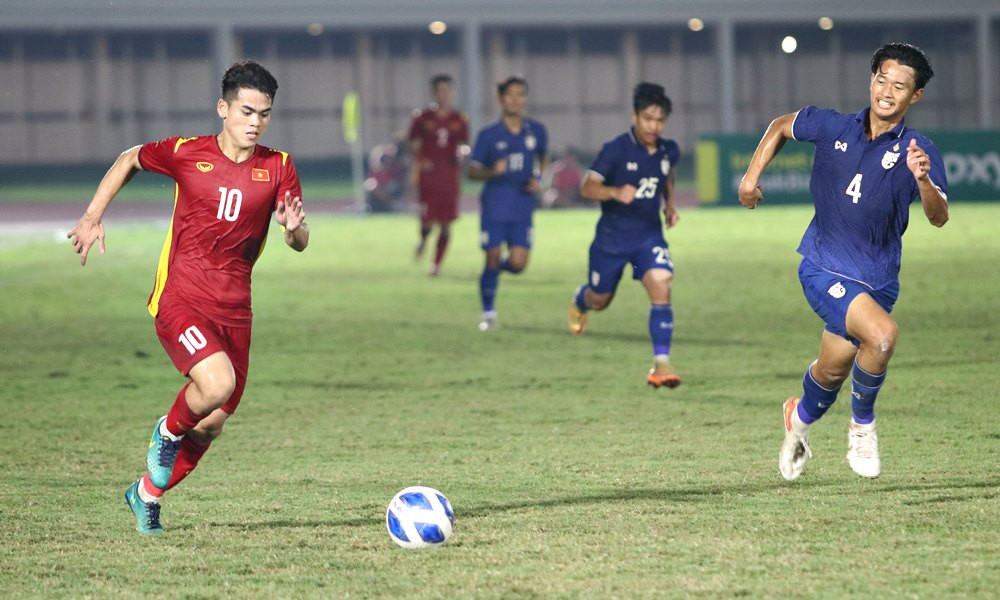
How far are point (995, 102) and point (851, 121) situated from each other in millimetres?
45873

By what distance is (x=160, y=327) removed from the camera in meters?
6.15

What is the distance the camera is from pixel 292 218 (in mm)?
6008

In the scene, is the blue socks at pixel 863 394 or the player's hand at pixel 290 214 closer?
the player's hand at pixel 290 214

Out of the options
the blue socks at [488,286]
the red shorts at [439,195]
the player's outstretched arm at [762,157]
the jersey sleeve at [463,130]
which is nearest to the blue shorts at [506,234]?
the blue socks at [488,286]

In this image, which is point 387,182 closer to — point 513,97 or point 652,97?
point 513,97

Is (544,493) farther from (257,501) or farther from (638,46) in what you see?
(638,46)

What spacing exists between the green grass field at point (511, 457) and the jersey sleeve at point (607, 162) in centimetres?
141

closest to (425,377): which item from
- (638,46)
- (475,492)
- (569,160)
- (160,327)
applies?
(475,492)

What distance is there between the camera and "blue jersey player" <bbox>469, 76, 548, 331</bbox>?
14281 millimetres

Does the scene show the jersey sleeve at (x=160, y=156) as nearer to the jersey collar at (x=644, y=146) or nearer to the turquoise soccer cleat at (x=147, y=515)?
the turquoise soccer cleat at (x=147, y=515)

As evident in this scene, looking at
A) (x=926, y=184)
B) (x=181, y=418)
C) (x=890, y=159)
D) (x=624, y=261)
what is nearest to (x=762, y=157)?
(x=890, y=159)

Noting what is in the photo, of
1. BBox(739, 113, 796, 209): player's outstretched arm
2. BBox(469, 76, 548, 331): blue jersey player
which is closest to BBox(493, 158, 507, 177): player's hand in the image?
BBox(469, 76, 548, 331): blue jersey player

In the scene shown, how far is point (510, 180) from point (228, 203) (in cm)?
829

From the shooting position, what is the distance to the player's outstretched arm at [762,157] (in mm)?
6691
